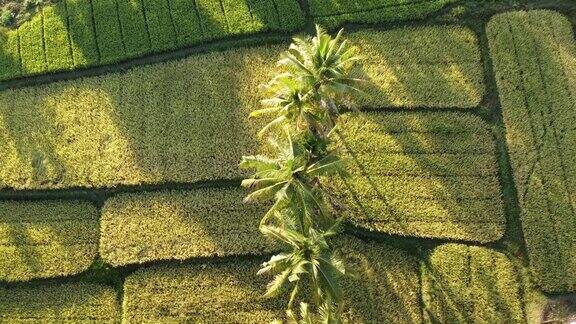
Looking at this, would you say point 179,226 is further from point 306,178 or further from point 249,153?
point 306,178

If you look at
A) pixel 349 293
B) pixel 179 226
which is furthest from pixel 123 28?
pixel 349 293

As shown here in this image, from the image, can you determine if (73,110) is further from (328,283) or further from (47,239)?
(328,283)

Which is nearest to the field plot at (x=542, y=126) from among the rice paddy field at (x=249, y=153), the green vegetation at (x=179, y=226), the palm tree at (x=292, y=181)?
the rice paddy field at (x=249, y=153)

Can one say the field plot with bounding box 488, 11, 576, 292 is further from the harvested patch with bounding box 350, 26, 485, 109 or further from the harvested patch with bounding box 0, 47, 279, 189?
the harvested patch with bounding box 0, 47, 279, 189

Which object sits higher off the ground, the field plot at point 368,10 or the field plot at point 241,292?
the field plot at point 368,10

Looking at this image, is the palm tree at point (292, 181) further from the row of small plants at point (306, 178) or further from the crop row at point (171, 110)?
the crop row at point (171, 110)

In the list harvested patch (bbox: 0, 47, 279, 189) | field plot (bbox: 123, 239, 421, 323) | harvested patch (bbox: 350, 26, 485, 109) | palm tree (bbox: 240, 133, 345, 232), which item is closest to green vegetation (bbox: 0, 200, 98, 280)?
harvested patch (bbox: 0, 47, 279, 189)

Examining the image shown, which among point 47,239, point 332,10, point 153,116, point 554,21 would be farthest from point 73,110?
point 554,21
